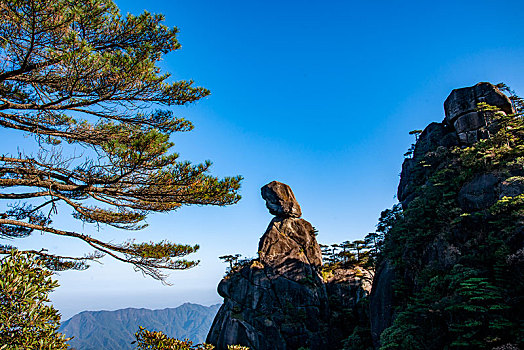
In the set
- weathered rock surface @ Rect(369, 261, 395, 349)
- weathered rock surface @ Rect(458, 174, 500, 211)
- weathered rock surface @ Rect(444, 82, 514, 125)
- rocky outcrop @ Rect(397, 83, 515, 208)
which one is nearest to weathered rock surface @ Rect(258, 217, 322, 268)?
rocky outcrop @ Rect(397, 83, 515, 208)

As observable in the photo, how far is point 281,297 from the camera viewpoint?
84.0 feet

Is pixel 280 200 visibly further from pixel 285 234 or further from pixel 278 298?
pixel 278 298

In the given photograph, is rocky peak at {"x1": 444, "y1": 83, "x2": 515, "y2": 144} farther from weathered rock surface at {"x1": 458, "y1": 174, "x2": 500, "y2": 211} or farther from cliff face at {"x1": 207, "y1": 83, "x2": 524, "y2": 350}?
weathered rock surface at {"x1": 458, "y1": 174, "x2": 500, "y2": 211}

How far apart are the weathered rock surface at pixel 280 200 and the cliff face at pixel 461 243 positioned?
13.3 meters

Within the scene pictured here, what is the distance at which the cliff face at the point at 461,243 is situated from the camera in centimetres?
995

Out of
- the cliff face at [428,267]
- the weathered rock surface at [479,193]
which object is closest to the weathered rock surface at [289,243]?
the cliff face at [428,267]

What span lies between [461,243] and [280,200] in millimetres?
19459

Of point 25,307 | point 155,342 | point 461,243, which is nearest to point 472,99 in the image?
point 461,243

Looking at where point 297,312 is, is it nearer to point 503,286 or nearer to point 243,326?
point 243,326

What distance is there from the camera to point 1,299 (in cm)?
369

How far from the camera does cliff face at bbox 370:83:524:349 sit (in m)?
9.95

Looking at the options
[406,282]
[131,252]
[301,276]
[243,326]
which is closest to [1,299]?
[131,252]

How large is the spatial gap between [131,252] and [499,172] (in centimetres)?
1691

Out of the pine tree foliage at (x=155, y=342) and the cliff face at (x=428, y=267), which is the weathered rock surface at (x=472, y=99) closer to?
the cliff face at (x=428, y=267)
